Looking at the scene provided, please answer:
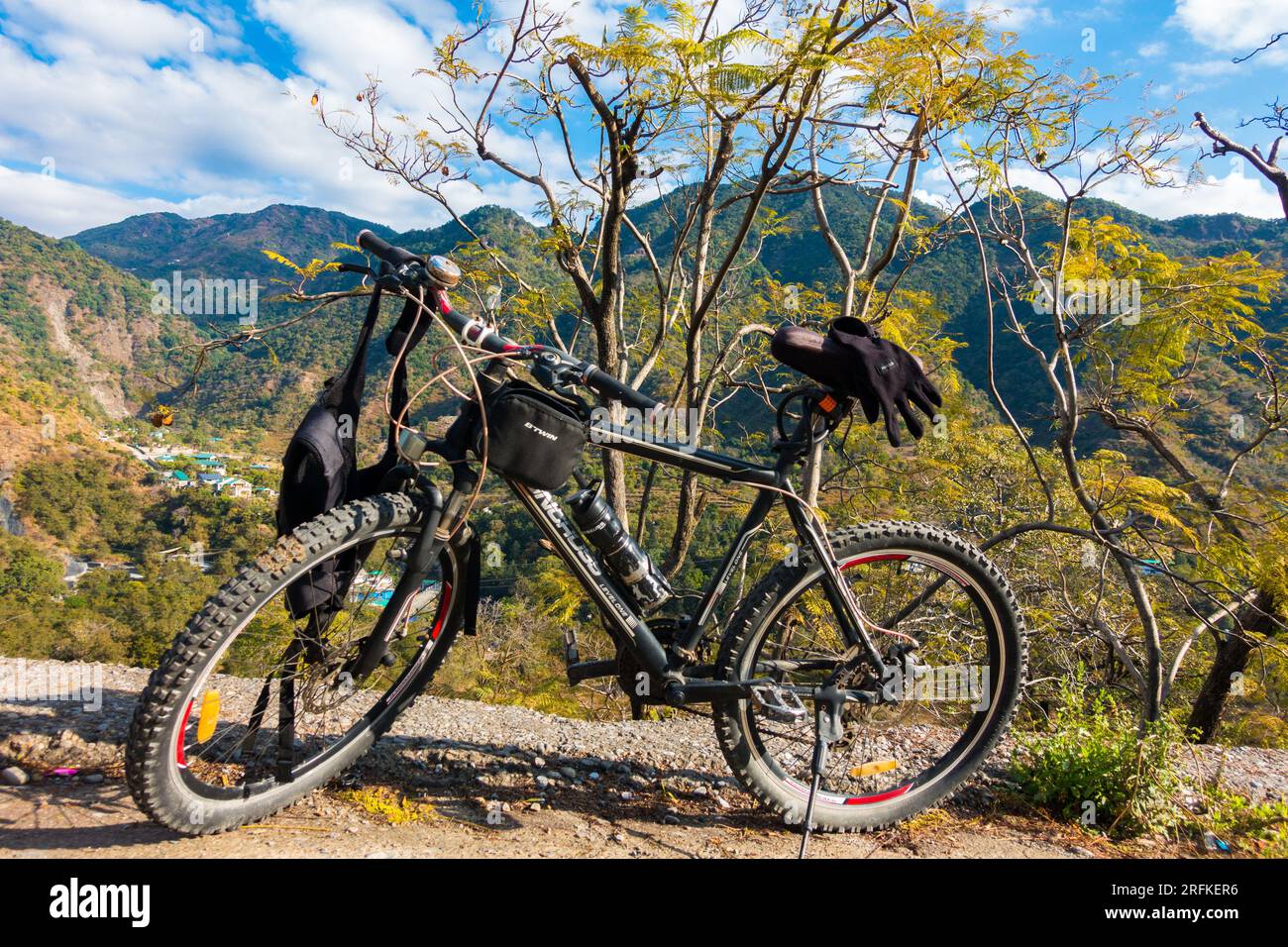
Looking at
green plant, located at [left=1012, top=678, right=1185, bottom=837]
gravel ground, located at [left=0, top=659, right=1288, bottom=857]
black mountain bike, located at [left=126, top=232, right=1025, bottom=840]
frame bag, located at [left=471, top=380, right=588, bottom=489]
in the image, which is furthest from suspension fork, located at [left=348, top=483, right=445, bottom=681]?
green plant, located at [left=1012, top=678, right=1185, bottom=837]

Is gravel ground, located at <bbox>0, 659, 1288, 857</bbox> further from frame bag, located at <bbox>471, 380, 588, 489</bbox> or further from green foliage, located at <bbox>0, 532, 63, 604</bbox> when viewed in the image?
green foliage, located at <bbox>0, 532, 63, 604</bbox>

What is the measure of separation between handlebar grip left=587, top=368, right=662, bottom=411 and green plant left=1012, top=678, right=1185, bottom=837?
2.30 metres

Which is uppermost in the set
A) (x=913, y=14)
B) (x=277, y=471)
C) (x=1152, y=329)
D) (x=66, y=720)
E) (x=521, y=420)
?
(x=913, y=14)

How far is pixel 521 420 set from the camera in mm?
2170

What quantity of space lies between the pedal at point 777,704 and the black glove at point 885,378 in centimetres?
98

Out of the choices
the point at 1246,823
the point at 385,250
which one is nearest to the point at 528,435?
the point at 385,250

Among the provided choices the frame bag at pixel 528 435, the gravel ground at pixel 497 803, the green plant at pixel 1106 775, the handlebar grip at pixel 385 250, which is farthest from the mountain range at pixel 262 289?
the green plant at pixel 1106 775

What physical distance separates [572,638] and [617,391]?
3.41 feet

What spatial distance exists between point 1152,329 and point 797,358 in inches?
288

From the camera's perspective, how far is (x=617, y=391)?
2.20 meters

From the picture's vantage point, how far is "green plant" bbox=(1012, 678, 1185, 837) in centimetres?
257

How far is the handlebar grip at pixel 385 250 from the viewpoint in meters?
2.25
